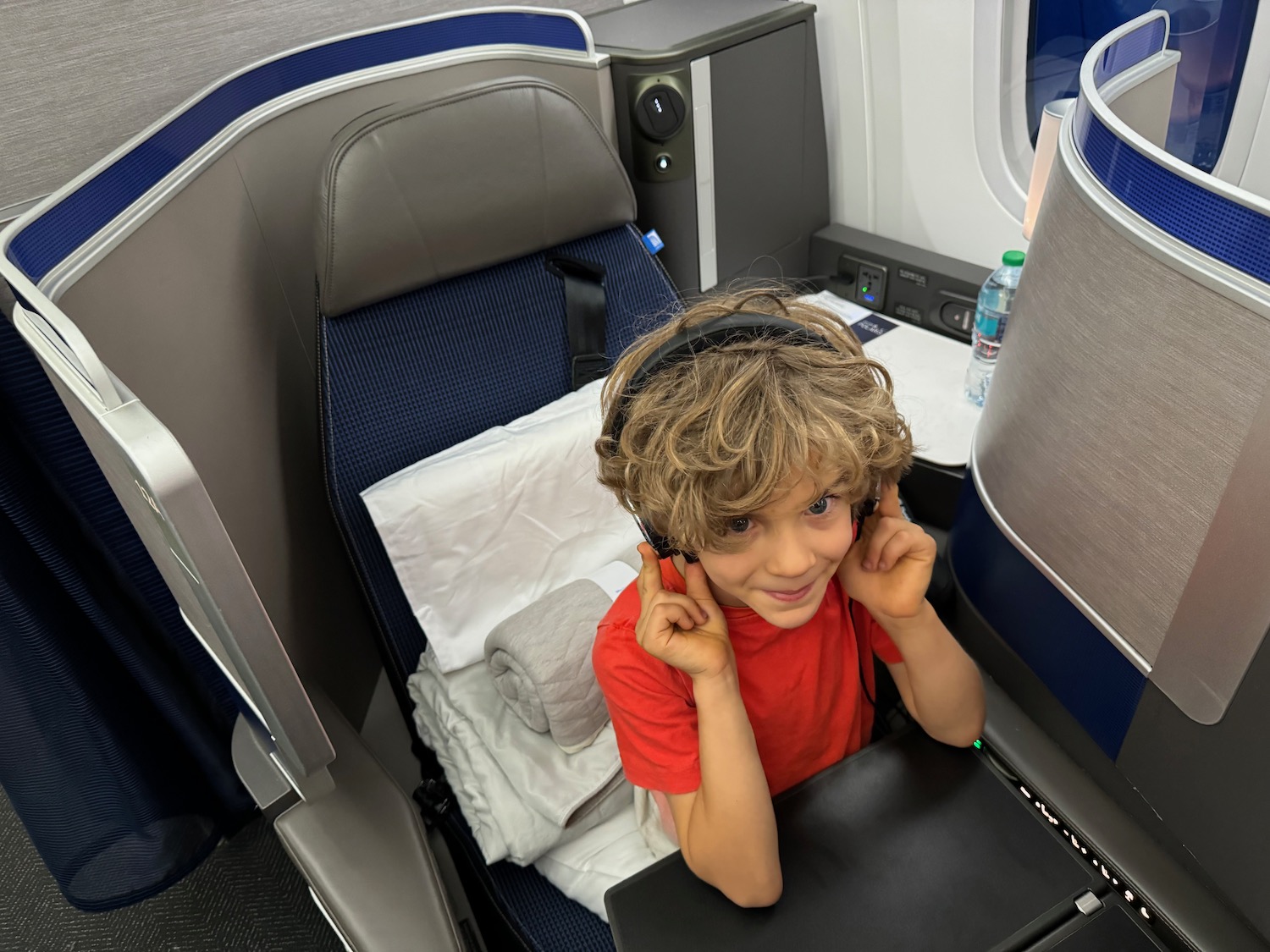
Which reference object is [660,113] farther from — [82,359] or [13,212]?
[82,359]

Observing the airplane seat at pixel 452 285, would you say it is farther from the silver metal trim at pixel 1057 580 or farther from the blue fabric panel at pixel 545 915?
the silver metal trim at pixel 1057 580

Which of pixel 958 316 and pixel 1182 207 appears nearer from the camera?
pixel 1182 207

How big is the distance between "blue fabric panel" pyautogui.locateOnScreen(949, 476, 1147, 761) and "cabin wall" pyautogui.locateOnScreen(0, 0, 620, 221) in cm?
124

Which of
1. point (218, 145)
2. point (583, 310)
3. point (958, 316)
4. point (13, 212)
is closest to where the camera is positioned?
point (13, 212)

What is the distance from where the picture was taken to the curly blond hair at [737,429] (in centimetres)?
72

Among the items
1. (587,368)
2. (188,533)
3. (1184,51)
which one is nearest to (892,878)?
(188,533)

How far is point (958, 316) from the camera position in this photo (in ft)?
6.09

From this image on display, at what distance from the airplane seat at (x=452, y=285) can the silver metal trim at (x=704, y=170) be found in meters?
0.33

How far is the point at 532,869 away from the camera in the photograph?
1156 millimetres

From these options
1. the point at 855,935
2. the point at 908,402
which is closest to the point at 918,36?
the point at 908,402

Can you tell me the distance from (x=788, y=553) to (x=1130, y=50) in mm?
647

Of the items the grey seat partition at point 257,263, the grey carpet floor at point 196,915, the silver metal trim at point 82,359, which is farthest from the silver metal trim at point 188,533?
the grey carpet floor at point 196,915

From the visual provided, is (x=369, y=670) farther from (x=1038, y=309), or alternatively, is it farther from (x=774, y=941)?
(x=1038, y=309)

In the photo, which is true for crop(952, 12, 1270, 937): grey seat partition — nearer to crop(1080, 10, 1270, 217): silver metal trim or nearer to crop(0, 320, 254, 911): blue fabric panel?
crop(1080, 10, 1270, 217): silver metal trim
